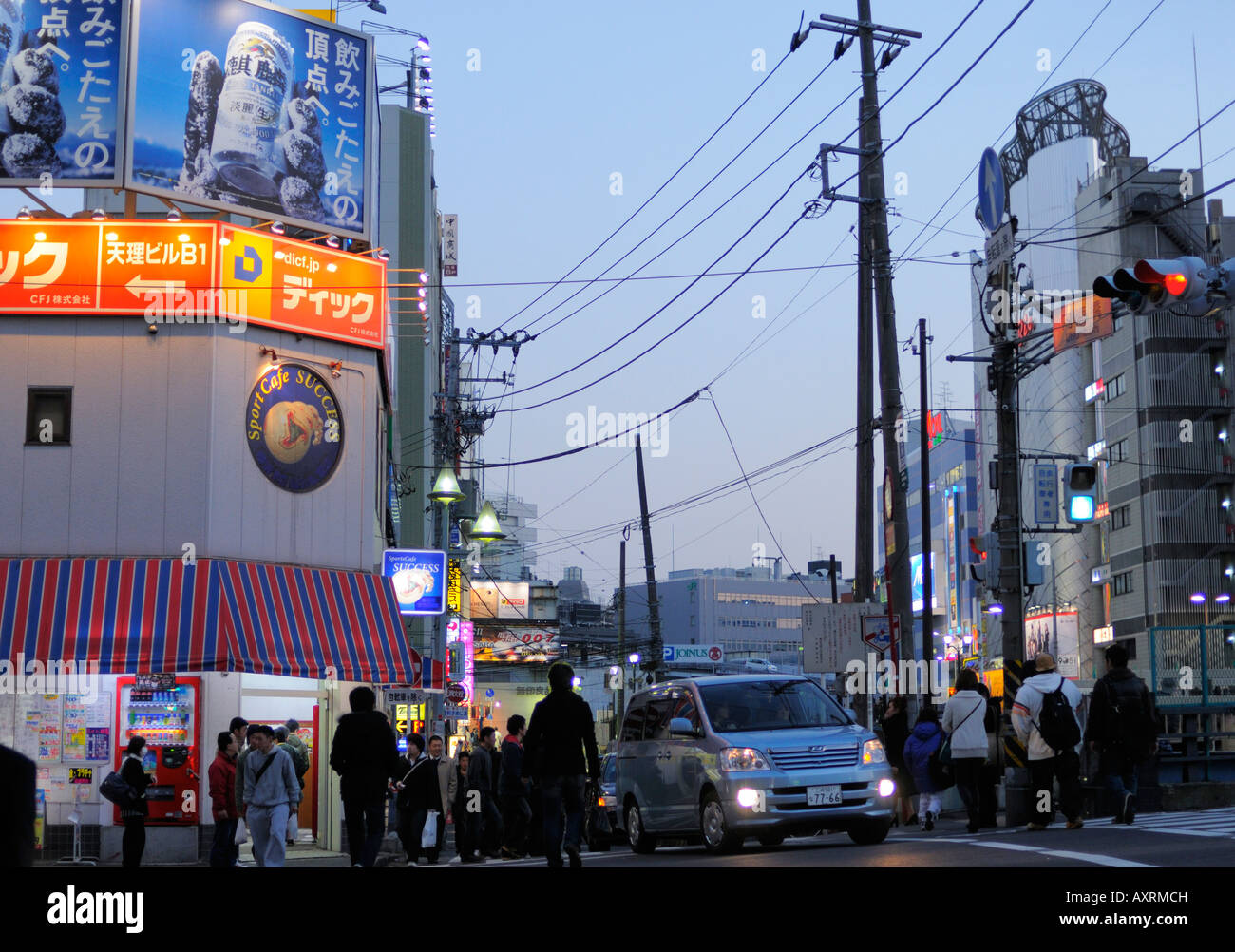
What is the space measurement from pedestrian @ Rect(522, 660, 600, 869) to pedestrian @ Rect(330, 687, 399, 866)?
5.86 feet

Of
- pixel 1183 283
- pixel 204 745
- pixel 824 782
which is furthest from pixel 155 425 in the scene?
pixel 1183 283

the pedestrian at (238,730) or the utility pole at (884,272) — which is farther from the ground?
the utility pole at (884,272)

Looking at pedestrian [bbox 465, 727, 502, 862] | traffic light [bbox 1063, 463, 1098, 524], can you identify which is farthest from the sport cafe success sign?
traffic light [bbox 1063, 463, 1098, 524]

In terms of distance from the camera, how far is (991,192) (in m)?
20.7

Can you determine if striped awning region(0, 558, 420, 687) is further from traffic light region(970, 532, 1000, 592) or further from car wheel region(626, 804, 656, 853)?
traffic light region(970, 532, 1000, 592)

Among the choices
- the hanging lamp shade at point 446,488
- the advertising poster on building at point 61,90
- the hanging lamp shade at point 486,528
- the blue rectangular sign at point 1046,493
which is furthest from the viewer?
the blue rectangular sign at point 1046,493

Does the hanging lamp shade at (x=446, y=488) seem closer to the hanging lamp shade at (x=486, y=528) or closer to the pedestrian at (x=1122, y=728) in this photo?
the hanging lamp shade at (x=486, y=528)

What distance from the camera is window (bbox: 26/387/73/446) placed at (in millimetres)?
20609

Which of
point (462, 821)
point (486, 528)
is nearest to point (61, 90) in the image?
point (462, 821)

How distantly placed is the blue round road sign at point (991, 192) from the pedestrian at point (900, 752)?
7053mm

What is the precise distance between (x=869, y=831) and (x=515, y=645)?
2072 inches

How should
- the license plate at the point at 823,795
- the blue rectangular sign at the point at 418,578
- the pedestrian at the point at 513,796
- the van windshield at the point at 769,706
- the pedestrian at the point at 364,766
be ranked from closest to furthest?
the pedestrian at the point at 364,766, the license plate at the point at 823,795, the van windshield at the point at 769,706, the pedestrian at the point at 513,796, the blue rectangular sign at the point at 418,578

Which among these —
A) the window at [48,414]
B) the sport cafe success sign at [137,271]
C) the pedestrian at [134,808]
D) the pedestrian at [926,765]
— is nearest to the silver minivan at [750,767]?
the pedestrian at [926,765]

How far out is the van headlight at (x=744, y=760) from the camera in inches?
590
